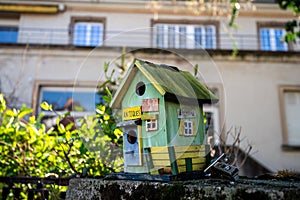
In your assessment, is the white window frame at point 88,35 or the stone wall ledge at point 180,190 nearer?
the stone wall ledge at point 180,190

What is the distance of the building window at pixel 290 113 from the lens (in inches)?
272

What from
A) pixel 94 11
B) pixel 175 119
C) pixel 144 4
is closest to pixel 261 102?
pixel 144 4

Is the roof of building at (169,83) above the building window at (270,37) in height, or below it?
below

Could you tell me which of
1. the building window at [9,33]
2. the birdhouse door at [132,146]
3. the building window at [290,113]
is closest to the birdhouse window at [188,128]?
the birdhouse door at [132,146]

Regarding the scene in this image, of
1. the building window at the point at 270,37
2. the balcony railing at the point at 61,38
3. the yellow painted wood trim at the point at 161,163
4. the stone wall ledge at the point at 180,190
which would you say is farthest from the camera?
the building window at the point at 270,37

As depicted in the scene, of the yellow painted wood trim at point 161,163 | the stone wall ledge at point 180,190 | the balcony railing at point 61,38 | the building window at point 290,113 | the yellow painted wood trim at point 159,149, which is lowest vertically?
the stone wall ledge at point 180,190

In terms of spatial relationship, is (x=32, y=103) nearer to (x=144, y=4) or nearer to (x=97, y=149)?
(x=144, y=4)

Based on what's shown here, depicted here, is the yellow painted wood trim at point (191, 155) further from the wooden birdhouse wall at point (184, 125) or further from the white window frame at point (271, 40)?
the white window frame at point (271, 40)

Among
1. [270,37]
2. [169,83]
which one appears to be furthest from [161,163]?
[270,37]

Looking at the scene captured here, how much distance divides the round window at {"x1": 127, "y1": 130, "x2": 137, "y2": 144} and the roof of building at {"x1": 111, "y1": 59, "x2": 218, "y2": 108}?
0.18m

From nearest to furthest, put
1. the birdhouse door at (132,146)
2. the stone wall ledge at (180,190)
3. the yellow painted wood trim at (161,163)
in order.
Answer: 1. the stone wall ledge at (180,190)
2. the yellow painted wood trim at (161,163)
3. the birdhouse door at (132,146)

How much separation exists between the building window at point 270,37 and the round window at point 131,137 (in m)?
8.03

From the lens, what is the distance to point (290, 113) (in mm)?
7090

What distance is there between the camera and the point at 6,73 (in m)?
6.73
